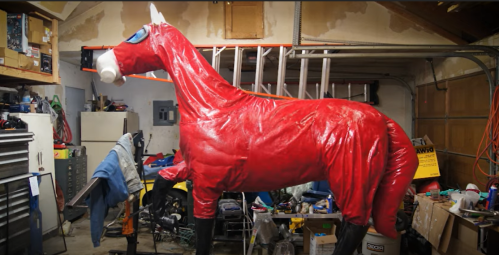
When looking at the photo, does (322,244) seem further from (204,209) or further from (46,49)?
(46,49)

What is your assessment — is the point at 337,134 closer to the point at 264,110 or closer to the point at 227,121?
the point at 264,110

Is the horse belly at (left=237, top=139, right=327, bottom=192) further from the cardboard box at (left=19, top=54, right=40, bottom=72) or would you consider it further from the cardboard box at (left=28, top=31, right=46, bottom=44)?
the cardboard box at (left=28, top=31, right=46, bottom=44)

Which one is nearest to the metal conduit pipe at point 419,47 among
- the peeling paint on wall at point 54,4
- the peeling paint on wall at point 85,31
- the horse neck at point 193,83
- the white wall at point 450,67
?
the white wall at point 450,67

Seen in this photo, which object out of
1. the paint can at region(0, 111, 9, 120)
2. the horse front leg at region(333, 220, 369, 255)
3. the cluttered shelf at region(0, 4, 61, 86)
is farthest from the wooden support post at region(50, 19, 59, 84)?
the horse front leg at region(333, 220, 369, 255)

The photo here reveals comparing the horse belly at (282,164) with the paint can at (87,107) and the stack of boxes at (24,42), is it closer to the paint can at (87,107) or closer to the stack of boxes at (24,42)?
the stack of boxes at (24,42)

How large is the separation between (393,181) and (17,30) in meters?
3.90

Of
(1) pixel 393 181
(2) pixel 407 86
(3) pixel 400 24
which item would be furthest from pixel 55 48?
(2) pixel 407 86

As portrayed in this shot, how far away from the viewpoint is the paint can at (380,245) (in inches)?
120

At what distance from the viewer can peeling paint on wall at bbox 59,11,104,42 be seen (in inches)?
159

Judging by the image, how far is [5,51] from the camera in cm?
297

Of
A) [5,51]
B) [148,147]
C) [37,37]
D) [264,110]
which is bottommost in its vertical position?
[148,147]

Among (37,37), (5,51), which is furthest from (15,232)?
(37,37)

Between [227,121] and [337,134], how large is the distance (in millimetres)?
564

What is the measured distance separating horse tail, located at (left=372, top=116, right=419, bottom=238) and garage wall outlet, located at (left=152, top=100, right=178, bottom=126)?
4.85 m
